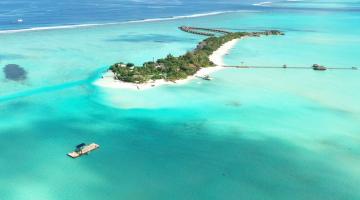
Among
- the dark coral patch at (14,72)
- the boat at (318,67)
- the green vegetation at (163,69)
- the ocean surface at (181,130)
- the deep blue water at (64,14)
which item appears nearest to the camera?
the ocean surface at (181,130)

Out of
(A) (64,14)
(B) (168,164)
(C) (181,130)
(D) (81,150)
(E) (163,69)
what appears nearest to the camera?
(B) (168,164)

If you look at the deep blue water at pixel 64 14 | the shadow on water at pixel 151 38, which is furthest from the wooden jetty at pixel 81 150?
the deep blue water at pixel 64 14

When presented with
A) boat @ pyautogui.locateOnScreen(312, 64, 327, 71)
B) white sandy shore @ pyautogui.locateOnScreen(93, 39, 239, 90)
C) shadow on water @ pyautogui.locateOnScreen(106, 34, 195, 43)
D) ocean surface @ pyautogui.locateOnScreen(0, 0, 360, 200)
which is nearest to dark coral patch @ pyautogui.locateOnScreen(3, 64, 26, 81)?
ocean surface @ pyautogui.locateOnScreen(0, 0, 360, 200)

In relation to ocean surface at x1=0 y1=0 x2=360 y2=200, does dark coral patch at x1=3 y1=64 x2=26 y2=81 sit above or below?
above

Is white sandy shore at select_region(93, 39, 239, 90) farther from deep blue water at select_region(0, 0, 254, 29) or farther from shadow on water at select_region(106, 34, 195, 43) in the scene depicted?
deep blue water at select_region(0, 0, 254, 29)

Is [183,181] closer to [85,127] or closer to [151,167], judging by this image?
[151,167]

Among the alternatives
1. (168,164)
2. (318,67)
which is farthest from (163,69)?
(168,164)

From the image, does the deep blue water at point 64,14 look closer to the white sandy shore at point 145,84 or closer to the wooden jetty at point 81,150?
the white sandy shore at point 145,84

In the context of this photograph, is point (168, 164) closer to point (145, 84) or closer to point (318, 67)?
point (145, 84)
